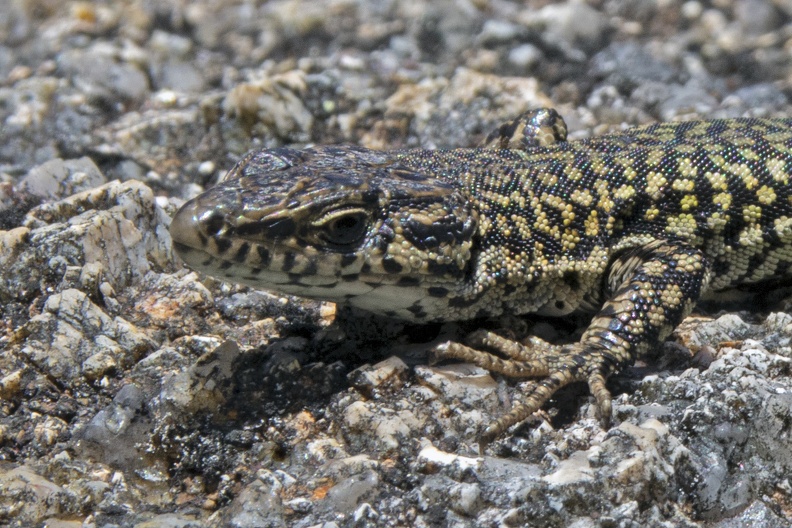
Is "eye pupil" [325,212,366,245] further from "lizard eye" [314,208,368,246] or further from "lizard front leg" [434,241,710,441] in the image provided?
"lizard front leg" [434,241,710,441]

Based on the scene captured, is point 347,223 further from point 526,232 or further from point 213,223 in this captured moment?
point 526,232

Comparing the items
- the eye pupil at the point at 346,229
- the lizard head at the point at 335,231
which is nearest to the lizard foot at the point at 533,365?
the lizard head at the point at 335,231

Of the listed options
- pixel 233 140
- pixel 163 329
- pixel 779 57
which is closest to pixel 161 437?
pixel 163 329

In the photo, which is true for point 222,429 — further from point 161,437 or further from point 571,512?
point 571,512

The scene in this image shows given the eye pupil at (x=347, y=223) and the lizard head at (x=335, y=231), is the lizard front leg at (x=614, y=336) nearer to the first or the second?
the lizard head at (x=335, y=231)

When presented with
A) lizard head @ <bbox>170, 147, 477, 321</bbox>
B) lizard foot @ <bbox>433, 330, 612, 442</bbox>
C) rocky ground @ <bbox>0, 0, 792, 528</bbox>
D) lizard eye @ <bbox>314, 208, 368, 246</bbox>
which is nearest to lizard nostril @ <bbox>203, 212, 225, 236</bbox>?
lizard head @ <bbox>170, 147, 477, 321</bbox>

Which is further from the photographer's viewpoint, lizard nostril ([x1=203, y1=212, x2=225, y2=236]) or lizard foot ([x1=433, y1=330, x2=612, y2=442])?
lizard foot ([x1=433, y1=330, x2=612, y2=442])

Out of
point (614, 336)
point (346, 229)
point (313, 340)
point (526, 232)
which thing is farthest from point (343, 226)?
point (614, 336)
